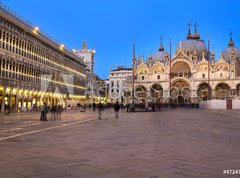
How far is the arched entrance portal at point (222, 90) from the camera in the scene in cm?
8531

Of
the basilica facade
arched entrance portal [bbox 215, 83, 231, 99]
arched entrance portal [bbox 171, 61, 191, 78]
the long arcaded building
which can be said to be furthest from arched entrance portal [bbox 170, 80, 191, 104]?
the long arcaded building

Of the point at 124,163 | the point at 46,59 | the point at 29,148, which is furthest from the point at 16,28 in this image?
the point at 124,163

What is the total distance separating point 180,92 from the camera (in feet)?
298

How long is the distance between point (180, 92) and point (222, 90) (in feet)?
40.9

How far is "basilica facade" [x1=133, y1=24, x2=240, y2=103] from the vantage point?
8575 cm

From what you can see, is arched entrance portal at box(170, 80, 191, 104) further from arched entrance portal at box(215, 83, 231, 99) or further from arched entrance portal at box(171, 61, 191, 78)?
arched entrance portal at box(215, 83, 231, 99)

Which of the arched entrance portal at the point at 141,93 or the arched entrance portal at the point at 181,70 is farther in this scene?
the arched entrance portal at the point at 141,93

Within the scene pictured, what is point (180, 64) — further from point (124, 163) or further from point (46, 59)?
point (124, 163)

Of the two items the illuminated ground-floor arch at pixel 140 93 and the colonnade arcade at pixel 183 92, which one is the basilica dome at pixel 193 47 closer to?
the colonnade arcade at pixel 183 92

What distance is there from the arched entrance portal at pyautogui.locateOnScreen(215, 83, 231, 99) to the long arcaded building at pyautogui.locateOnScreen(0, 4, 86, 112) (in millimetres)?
44371

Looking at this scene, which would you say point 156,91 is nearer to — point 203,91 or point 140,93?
point 140,93

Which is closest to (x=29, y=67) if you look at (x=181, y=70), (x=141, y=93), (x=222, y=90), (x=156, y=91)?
(x=141, y=93)

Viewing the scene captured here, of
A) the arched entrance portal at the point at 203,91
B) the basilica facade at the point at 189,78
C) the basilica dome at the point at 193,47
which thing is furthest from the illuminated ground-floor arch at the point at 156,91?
the basilica dome at the point at 193,47

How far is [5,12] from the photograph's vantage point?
38.8 m
